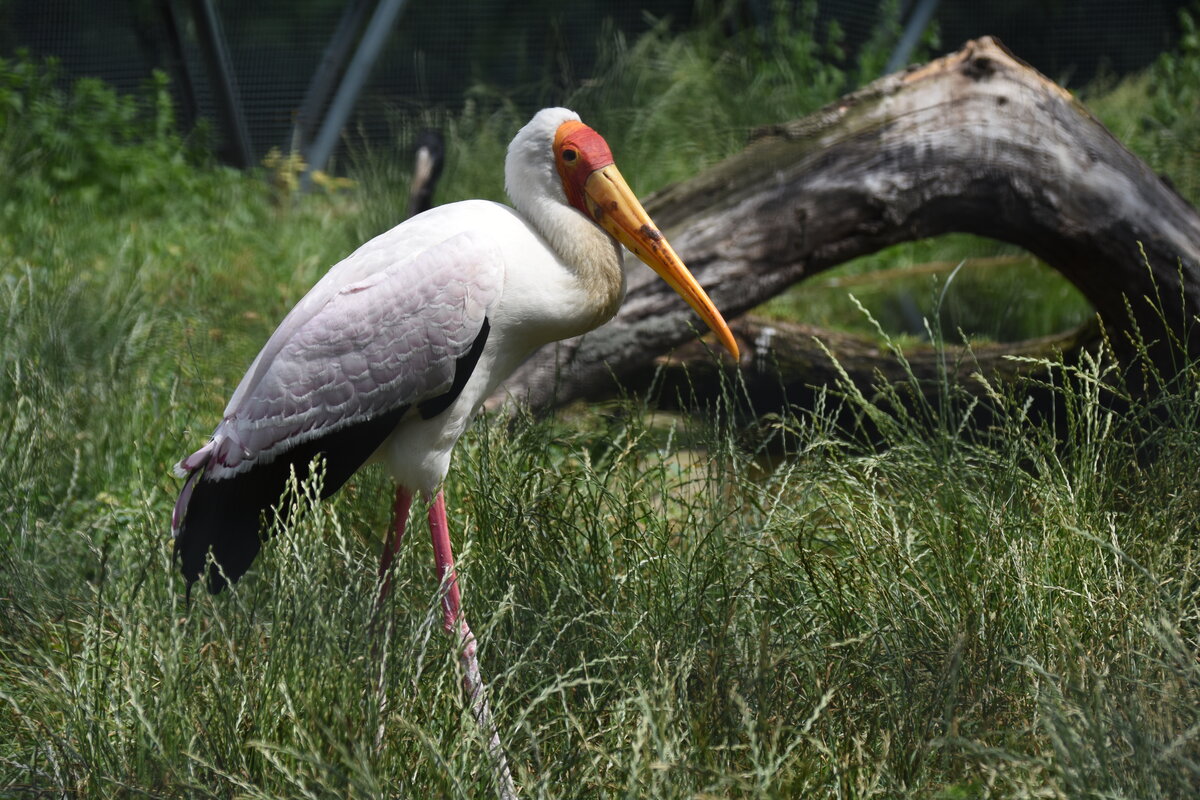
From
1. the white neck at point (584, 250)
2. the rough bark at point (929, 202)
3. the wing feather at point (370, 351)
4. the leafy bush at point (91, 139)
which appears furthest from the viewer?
the leafy bush at point (91, 139)

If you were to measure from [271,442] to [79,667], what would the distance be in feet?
1.72

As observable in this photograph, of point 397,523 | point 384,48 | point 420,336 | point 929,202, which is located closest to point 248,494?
point 397,523

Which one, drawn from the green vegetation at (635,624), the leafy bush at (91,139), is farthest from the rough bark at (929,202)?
the leafy bush at (91,139)

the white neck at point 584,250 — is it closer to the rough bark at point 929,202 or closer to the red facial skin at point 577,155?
the red facial skin at point 577,155

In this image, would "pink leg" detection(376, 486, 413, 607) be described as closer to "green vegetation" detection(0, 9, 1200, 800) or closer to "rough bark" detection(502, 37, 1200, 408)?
"green vegetation" detection(0, 9, 1200, 800)

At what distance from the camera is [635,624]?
206cm

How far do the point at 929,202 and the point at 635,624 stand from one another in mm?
1786

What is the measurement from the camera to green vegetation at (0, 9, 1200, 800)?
1.76 m

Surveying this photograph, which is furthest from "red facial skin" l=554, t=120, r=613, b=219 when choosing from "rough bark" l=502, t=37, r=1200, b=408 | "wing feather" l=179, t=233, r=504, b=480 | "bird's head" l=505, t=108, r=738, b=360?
"rough bark" l=502, t=37, r=1200, b=408

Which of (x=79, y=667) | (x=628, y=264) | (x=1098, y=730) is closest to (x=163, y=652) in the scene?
(x=79, y=667)

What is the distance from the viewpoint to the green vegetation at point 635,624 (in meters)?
1.76

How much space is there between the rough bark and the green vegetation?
424 millimetres

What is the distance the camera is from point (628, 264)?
3.65 metres

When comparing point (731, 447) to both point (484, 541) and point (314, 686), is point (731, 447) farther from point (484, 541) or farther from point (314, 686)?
point (314, 686)
